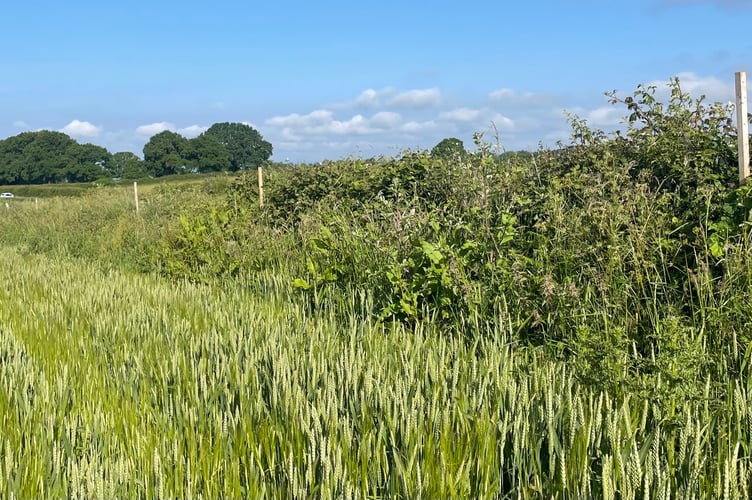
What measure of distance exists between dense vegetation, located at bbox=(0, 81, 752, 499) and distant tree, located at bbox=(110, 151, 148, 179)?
77.8m

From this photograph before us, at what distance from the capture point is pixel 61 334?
4.77 meters

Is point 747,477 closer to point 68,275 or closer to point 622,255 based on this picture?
point 622,255

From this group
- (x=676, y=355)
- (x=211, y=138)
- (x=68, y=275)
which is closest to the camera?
(x=676, y=355)

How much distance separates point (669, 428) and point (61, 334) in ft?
13.7

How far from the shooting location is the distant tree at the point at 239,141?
92762 millimetres

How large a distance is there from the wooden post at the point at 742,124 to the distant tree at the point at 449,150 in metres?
3.08

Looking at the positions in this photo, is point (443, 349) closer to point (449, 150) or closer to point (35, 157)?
point (449, 150)

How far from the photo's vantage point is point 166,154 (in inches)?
3568

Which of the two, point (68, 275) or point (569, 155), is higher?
point (569, 155)

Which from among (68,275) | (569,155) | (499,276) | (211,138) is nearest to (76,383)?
(499,276)

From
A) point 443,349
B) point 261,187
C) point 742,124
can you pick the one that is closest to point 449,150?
point 742,124

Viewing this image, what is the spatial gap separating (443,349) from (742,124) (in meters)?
3.27

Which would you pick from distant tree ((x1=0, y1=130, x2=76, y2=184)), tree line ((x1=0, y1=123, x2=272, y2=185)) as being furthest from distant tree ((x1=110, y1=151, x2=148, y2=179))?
distant tree ((x1=0, y1=130, x2=76, y2=184))

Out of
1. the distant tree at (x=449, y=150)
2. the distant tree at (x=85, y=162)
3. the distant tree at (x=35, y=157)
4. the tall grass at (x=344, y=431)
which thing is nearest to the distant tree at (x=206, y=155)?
the distant tree at (x=85, y=162)
